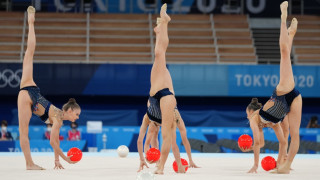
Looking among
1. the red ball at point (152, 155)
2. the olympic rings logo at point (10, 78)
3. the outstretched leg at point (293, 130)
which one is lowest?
the olympic rings logo at point (10, 78)

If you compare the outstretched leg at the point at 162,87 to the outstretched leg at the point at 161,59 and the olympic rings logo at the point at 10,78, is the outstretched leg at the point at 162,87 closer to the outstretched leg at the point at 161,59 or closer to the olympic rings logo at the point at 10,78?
the outstretched leg at the point at 161,59

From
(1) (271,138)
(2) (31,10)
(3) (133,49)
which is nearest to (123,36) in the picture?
(3) (133,49)

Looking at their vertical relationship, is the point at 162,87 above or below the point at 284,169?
above

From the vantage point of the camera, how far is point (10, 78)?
49.0 feet

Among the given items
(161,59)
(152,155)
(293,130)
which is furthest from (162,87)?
(293,130)

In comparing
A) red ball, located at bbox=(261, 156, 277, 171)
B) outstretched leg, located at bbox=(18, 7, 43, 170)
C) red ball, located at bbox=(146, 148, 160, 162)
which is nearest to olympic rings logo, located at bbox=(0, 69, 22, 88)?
outstretched leg, located at bbox=(18, 7, 43, 170)

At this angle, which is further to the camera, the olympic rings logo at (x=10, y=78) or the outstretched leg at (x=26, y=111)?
the olympic rings logo at (x=10, y=78)

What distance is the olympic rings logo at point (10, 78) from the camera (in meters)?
14.9

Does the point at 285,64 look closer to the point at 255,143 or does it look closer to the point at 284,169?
the point at 255,143

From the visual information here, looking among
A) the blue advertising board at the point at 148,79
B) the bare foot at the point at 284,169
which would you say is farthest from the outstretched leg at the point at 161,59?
the blue advertising board at the point at 148,79

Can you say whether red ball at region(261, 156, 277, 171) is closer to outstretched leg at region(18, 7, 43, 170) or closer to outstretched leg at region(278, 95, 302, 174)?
outstretched leg at region(278, 95, 302, 174)

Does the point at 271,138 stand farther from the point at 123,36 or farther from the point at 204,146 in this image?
the point at 123,36

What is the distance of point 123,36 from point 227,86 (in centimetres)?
408

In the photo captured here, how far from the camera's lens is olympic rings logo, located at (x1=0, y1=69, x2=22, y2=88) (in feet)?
48.7
